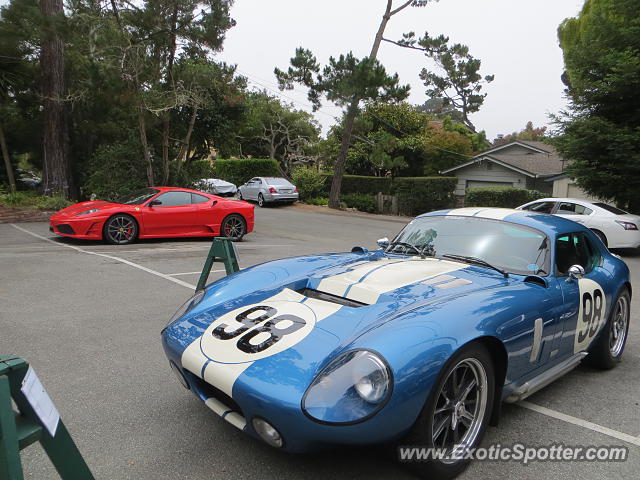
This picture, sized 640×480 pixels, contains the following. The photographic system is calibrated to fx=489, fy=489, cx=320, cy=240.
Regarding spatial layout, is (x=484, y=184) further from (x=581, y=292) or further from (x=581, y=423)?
(x=581, y=423)

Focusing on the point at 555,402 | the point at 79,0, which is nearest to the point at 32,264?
the point at 555,402

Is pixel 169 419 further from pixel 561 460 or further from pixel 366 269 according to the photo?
pixel 561 460

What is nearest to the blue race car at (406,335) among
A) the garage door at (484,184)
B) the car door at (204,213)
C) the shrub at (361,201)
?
the car door at (204,213)

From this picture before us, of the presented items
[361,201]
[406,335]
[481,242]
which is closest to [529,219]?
[481,242]

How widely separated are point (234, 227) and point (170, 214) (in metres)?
1.66

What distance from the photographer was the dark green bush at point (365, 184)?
25406mm

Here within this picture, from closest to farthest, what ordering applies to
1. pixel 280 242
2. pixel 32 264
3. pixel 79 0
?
pixel 32 264, pixel 280 242, pixel 79 0

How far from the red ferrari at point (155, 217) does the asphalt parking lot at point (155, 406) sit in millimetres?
3299

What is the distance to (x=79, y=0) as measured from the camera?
1405 cm

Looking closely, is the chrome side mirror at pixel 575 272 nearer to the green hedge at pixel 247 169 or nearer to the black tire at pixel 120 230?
the black tire at pixel 120 230

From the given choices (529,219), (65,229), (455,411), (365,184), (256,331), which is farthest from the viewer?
(365,184)

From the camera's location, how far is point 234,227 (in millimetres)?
11836

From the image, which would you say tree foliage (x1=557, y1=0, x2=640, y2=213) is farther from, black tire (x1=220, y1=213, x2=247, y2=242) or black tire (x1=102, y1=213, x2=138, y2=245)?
black tire (x1=102, y1=213, x2=138, y2=245)

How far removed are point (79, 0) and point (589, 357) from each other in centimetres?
1567
